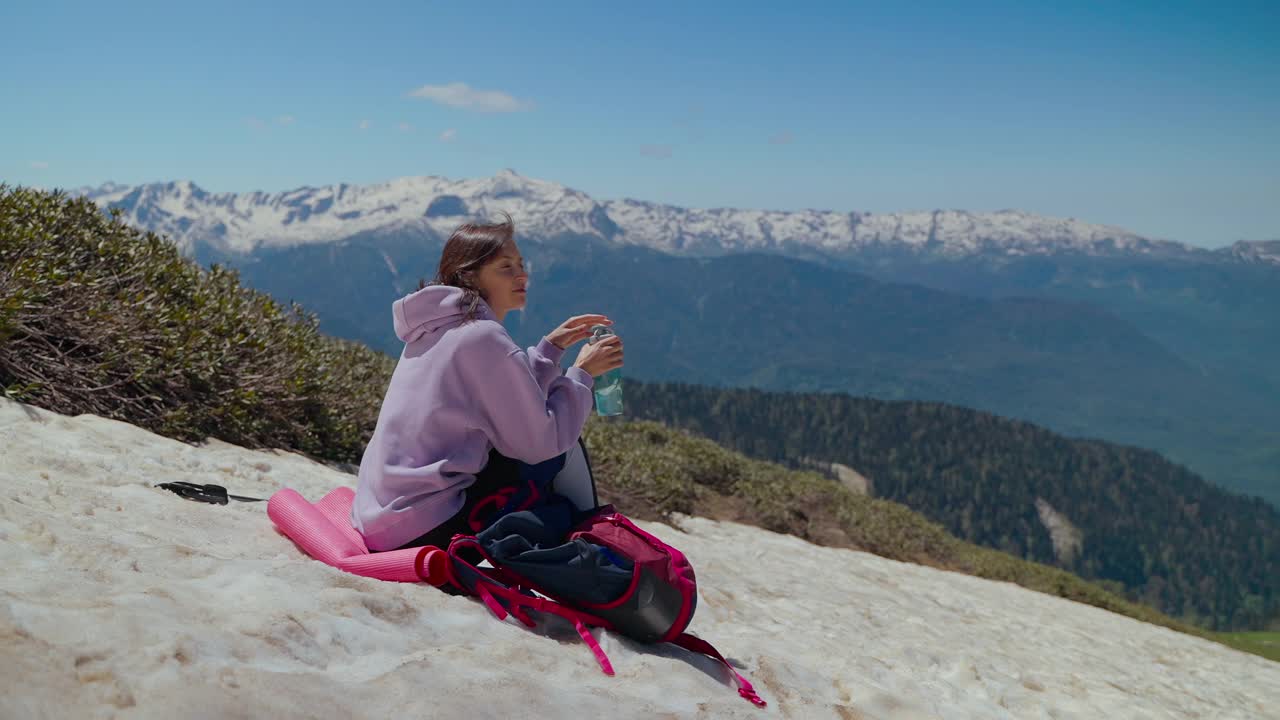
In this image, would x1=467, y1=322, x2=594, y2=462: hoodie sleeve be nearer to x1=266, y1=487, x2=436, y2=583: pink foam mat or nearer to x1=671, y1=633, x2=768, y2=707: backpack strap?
x1=266, y1=487, x2=436, y2=583: pink foam mat

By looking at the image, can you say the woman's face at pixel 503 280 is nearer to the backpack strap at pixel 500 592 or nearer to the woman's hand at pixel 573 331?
the woman's hand at pixel 573 331

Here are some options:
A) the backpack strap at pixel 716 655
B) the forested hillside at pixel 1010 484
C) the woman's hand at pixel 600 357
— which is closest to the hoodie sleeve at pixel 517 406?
the woman's hand at pixel 600 357

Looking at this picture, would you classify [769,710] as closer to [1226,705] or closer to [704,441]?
[1226,705]

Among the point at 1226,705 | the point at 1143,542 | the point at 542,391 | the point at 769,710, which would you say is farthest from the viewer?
the point at 1143,542

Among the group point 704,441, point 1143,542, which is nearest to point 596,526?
point 704,441

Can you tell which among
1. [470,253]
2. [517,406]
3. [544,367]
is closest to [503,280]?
[470,253]

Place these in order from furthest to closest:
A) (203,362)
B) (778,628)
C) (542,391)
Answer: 1. (203,362)
2. (778,628)
3. (542,391)

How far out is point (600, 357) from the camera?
5.04 m

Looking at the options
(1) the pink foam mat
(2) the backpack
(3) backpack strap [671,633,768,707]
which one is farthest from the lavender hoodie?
(3) backpack strap [671,633,768,707]

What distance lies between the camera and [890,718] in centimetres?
511

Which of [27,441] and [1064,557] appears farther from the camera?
[1064,557]

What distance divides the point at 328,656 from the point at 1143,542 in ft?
687

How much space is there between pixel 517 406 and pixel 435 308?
2.55 ft

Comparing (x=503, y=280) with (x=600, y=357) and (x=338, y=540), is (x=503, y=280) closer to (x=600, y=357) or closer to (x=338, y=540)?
(x=600, y=357)
